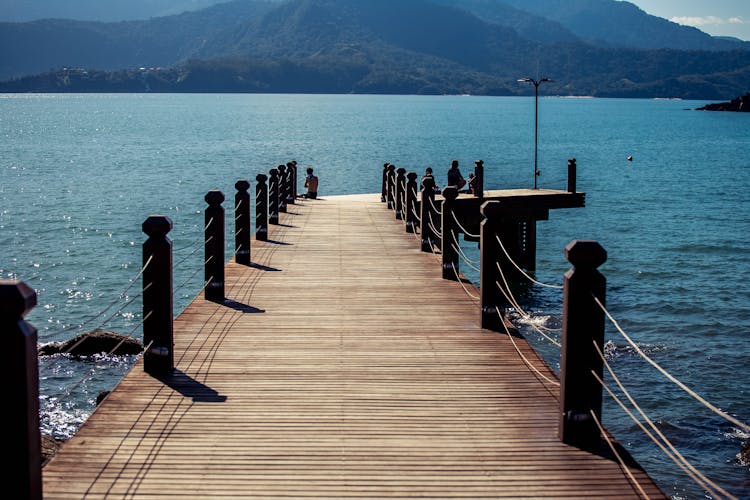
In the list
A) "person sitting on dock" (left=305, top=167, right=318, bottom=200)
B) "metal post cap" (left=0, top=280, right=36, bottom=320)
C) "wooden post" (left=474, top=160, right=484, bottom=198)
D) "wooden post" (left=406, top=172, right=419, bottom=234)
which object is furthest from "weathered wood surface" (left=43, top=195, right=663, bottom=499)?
"person sitting on dock" (left=305, top=167, right=318, bottom=200)

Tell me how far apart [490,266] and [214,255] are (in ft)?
11.9

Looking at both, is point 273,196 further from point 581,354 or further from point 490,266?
point 581,354

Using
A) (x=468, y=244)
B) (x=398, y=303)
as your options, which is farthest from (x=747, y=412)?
(x=468, y=244)

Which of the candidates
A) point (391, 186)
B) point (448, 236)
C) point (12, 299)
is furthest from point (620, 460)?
point (391, 186)

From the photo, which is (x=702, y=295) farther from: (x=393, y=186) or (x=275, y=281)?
(x=275, y=281)

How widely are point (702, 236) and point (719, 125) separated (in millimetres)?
152730

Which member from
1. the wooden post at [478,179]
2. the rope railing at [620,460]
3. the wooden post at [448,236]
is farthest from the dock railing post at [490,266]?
the wooden post at [478,179]

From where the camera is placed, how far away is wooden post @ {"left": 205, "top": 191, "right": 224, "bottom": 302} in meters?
10.9

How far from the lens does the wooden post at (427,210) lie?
593 inches

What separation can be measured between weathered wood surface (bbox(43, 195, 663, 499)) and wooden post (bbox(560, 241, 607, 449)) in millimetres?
220

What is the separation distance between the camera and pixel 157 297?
24.1 ft

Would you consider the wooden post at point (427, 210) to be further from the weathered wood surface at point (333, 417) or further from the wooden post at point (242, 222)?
the weathered wood surface at point (333, 417)

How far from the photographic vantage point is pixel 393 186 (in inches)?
979

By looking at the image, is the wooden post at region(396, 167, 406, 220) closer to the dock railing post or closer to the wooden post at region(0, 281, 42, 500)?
the dock railing post
